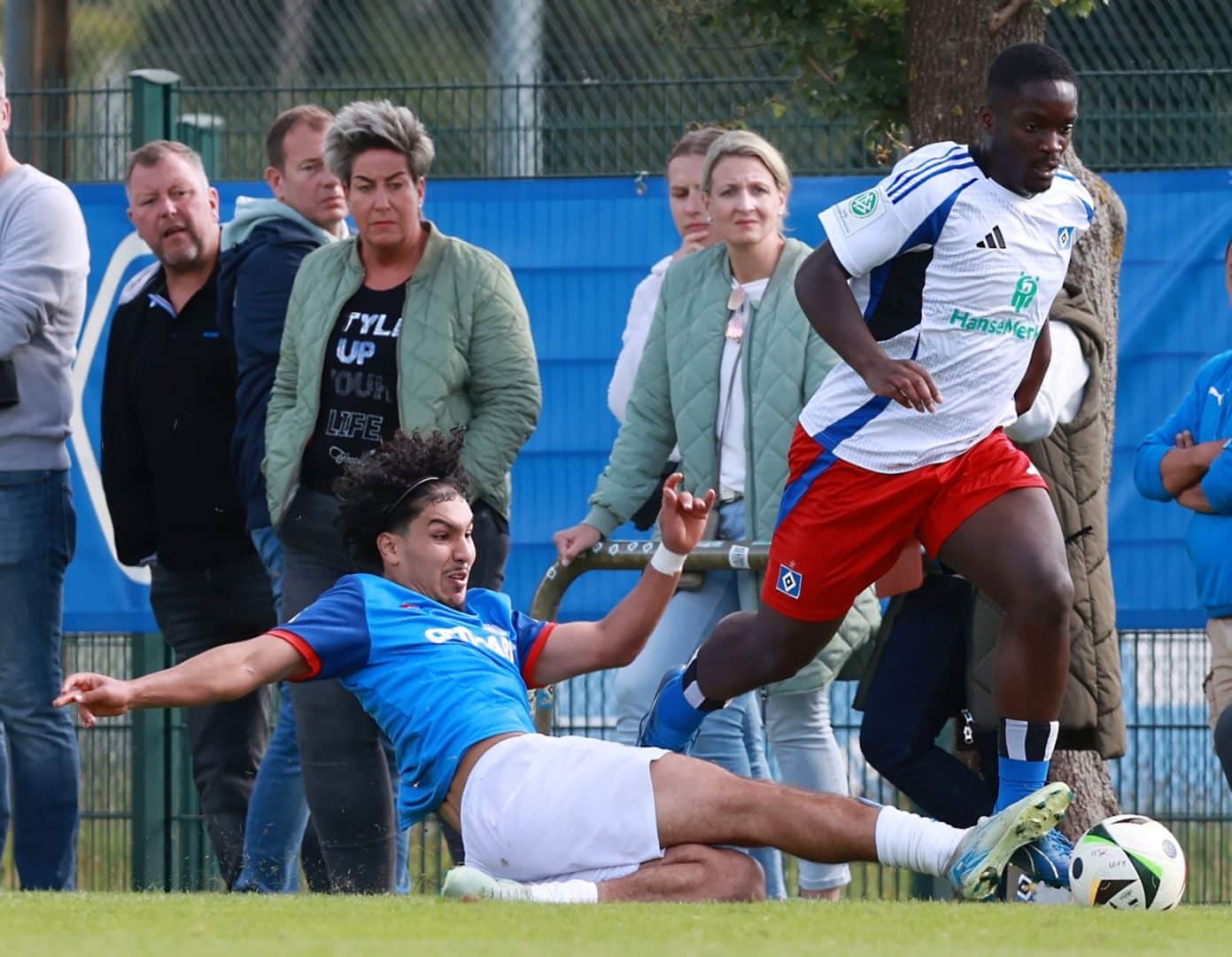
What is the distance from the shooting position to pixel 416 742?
5.90m

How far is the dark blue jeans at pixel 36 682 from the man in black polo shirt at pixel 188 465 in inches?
17.7

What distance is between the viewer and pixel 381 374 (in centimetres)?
714

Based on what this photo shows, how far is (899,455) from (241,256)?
2.81m

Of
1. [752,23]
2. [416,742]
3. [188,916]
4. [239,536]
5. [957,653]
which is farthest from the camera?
[752,23]

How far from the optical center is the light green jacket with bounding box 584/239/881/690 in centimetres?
703

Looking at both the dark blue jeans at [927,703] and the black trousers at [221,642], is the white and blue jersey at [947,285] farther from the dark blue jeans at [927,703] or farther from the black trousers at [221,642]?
the black trousers at [221,642]

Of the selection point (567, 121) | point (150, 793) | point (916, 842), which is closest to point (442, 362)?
point (567, 121)

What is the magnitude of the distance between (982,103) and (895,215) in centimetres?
205

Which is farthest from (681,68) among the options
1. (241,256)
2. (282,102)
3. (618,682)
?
(618,682)

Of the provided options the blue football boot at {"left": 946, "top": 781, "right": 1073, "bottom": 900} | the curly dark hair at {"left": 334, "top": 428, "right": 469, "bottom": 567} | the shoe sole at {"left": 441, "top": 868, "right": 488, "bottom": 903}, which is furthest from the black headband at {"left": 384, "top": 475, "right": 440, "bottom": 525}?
the blue football boot at {"left": 946, "top": 781, "right": 1073, "bottom": 900}

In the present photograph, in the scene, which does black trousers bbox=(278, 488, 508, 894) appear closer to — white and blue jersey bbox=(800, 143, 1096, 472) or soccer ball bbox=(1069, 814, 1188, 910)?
white and blue jersey bbox=(800, 143, 1096, 472)

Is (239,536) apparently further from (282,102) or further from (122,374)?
(282,102)

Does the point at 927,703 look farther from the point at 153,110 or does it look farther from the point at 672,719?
the point at 153,110

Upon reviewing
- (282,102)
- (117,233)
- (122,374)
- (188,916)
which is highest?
(282,102)
